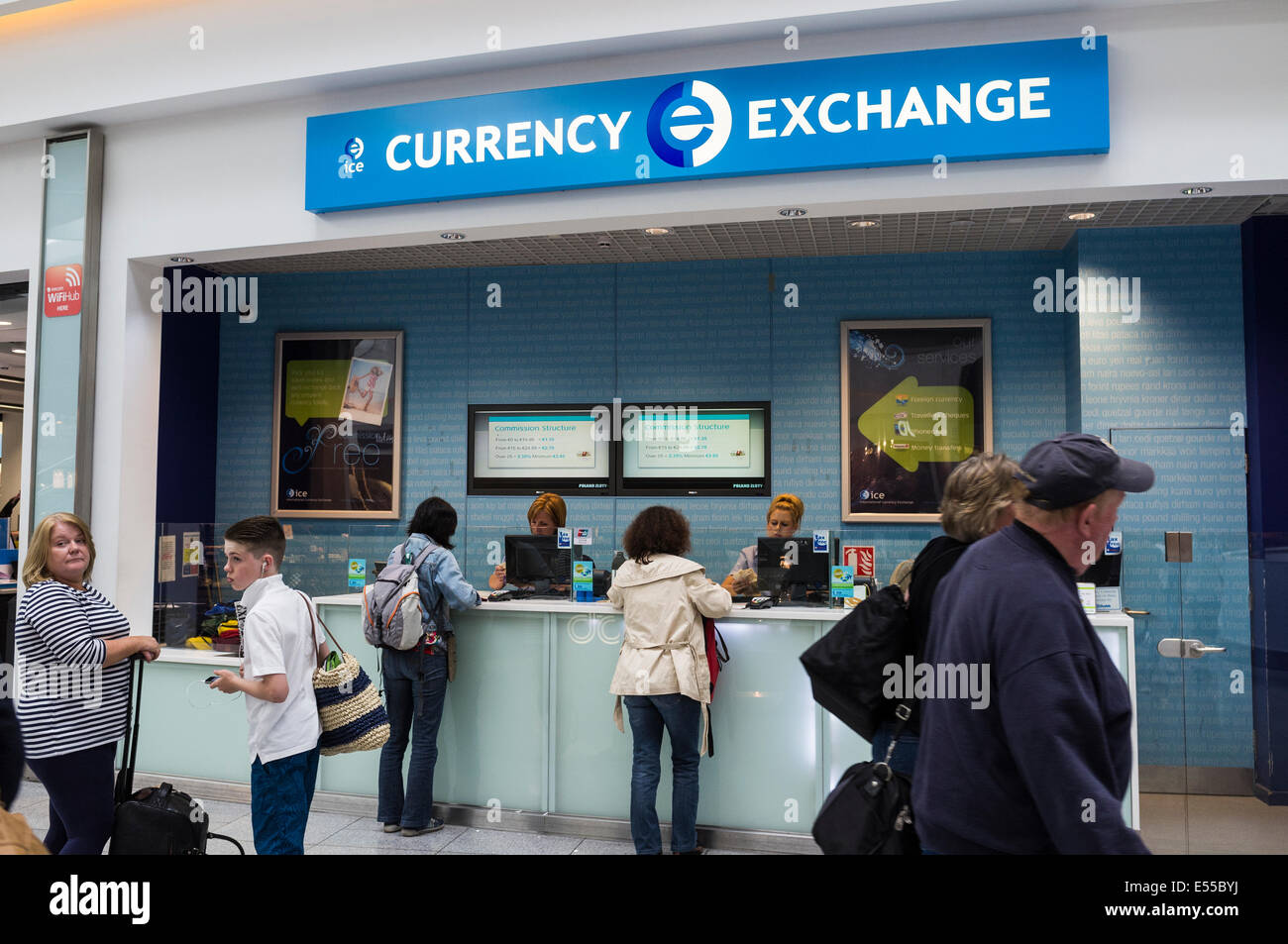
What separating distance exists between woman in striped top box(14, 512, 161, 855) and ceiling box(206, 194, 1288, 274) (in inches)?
105

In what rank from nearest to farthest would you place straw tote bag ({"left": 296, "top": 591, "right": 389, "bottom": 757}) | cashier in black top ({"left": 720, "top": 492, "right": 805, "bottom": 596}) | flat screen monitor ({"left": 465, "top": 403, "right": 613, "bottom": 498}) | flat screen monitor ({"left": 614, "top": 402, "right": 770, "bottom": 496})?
1. straw tote bag ({"left": 296, "top": 591, "right": 389, "bottom": 757})
2. cashier in black top ({"left": 720, "top": 492, "right": 805, "bottom": 596})
3. flat screen monitor ({"left": 614, "top": 402, "right": 770, "bottom": 496})
4. flat screen monitor ({"left": 465, "top": 403, "right": 613, "bottom": 498})

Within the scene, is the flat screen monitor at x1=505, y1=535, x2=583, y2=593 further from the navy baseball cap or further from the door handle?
the navy baseball cap

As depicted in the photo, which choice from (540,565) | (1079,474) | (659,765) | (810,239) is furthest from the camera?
(810,239)

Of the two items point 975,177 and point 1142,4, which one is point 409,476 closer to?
point 975,177

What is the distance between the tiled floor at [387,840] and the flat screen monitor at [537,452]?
2.77 m

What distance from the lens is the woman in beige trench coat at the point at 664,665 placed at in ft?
12.1

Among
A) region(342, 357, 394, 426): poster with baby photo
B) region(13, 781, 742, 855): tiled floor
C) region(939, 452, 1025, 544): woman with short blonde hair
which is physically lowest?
region(13, 781, 742, 855): tiled floor

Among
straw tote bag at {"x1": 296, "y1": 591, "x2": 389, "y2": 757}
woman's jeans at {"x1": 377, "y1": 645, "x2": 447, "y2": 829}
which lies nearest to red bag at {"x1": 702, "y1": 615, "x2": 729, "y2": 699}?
woman's jeans at {"x1": 377, "y1": 645, "x2": 447, "y2": 829}

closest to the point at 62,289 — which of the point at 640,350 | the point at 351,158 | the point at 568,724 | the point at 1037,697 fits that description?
the point at 351,158

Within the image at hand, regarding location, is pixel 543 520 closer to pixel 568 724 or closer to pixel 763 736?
pixel 568 724

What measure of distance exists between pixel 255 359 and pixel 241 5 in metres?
3.19

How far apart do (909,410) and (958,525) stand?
425 cm

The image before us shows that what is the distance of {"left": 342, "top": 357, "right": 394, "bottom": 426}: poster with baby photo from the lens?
6836mm

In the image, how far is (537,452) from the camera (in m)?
6.61
